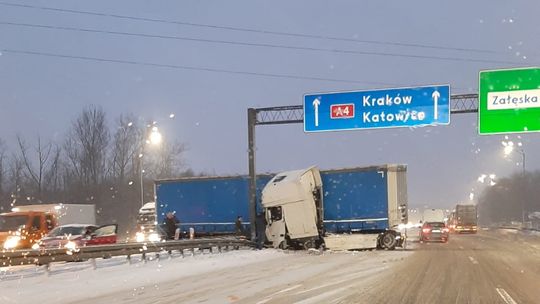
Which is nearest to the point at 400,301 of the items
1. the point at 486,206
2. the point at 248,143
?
the point at 248,143

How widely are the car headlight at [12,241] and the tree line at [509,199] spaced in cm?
10918

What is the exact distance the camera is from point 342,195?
28.4 metres

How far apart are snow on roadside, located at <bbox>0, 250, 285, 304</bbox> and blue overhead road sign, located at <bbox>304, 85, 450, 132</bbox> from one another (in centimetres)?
966

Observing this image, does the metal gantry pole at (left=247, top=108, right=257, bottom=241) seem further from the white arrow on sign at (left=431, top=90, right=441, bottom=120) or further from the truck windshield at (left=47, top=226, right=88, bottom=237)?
the white arrow on sign at (left=431, top=90, right=441, bottom=120)

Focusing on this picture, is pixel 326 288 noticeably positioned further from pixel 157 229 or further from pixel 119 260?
pixel 157 229

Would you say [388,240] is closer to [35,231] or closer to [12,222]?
[35,231]

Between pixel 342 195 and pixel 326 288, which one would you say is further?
pixel 342 195

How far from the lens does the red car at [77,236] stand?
2391 centimetres

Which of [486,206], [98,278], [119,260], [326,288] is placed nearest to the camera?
[326,288]

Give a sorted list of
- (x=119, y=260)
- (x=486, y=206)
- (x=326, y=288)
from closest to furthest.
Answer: (x=326, y=288) < (x=119, y=260) < (x=486, y=206)

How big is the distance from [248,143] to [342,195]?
214 inches

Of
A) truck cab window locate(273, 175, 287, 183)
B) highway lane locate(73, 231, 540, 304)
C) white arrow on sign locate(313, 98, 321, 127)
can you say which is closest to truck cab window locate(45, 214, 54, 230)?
truck cab window locate(273, 175, 287, 183)

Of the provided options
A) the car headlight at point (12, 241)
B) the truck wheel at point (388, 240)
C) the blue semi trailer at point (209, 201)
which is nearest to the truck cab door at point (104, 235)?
the car headlight at point (12, 241)

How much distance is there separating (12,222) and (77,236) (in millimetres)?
4225
